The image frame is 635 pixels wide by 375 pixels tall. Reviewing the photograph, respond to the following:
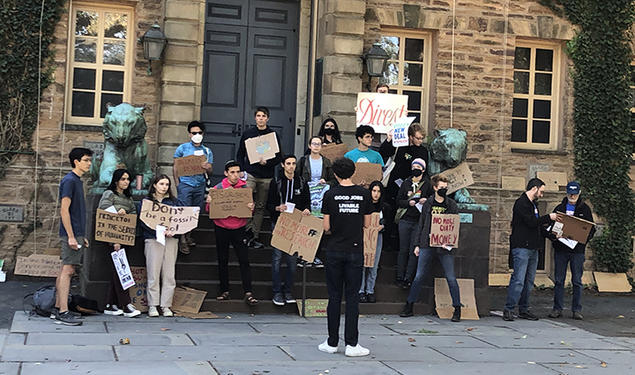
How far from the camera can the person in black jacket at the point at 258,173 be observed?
1154 centimetres

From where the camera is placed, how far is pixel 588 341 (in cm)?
983

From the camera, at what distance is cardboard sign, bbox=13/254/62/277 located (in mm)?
12500

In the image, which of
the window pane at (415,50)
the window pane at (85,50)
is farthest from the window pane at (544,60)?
the window pane at (85,50)

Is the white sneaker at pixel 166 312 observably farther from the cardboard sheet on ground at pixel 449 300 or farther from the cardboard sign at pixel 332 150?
the cardboard sheet on ground at pixel 449 300

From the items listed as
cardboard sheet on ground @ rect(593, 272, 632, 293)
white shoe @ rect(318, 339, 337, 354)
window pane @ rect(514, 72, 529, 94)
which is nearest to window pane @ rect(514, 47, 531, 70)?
window pane @ rect(514, 72, 529, 94)

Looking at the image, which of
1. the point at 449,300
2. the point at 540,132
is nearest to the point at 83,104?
the point at 449,300

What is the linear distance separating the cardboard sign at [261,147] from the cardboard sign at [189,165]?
0.70 m

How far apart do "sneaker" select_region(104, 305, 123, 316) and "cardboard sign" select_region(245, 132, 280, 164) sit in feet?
8.87

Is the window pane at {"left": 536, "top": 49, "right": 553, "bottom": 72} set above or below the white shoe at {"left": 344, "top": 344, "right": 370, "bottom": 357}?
above

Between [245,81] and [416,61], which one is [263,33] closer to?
[245,81]

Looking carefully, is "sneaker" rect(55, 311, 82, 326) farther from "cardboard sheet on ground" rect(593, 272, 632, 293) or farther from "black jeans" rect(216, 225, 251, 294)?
"cardboard sheet on ground" rect(593, 272, 632, 293)

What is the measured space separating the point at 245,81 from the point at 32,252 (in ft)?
14.6

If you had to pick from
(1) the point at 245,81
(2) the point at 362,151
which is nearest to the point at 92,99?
(1) the point at 245,81

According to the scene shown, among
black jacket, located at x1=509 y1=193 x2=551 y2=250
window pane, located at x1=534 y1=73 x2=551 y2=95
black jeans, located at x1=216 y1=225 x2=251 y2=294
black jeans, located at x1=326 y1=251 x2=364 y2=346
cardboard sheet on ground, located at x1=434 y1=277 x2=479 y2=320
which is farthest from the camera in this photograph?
window pane, located at x1=534 y1=73 x2=551 y2=95
